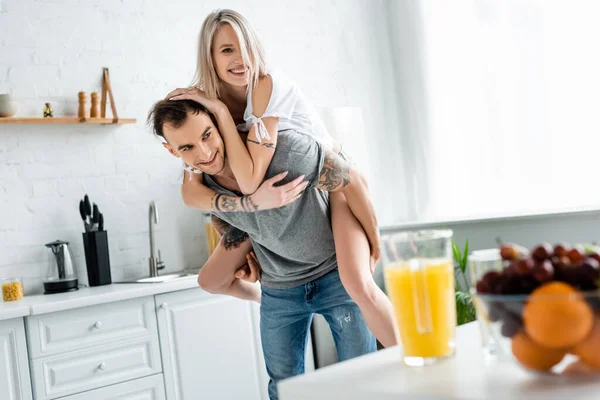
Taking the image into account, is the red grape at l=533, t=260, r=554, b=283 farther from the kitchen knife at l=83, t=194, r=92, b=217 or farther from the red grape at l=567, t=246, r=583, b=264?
Answer: the kitchen knife at l=83, t=194, r=92, b=217

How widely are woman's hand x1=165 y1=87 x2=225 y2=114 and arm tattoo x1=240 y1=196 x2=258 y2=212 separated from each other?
0.92 ft

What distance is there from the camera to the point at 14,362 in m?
2.89

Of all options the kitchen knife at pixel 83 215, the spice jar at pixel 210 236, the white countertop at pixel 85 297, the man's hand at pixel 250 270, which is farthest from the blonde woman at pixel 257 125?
the spice jar at pixel 210 236

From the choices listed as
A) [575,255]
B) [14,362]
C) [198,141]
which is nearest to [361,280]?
[198,141]

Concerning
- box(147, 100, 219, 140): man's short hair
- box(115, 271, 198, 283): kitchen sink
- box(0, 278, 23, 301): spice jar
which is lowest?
box(115, 271, 198, 283): kitchen sink

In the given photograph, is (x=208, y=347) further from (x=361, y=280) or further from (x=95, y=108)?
(x=361, y=280)

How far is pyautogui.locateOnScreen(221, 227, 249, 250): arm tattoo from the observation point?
8.11ft

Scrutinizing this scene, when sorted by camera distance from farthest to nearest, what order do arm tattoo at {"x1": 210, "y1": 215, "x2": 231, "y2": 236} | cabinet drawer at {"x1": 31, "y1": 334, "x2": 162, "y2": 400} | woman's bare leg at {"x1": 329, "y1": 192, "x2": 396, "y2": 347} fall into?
1. cabinet drawer at {"x1": 31, "y1": 334, "x2": 162, "y2": 400}
2. arm tattoo at {"x1": 210, "y1": 215, "x2": 231, "y2": 236}
3. woman's bare leg at {"x1": 329, "y1": 192, "x2": 396, "y2": 347}

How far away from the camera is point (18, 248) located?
3525mm

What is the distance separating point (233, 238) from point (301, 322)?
1.21 ft

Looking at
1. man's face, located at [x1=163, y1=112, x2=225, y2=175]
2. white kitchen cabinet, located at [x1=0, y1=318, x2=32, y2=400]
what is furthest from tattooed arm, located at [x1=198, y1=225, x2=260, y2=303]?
white kitchen cabinet, located at [x1=0, y1=318, x2=32, y2=400]

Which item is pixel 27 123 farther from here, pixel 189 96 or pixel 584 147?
pixel 584 147

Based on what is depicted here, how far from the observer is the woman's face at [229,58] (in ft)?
7.29

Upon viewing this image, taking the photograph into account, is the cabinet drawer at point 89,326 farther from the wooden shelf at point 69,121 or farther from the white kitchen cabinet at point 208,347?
the wooden shelf at point 69,121
